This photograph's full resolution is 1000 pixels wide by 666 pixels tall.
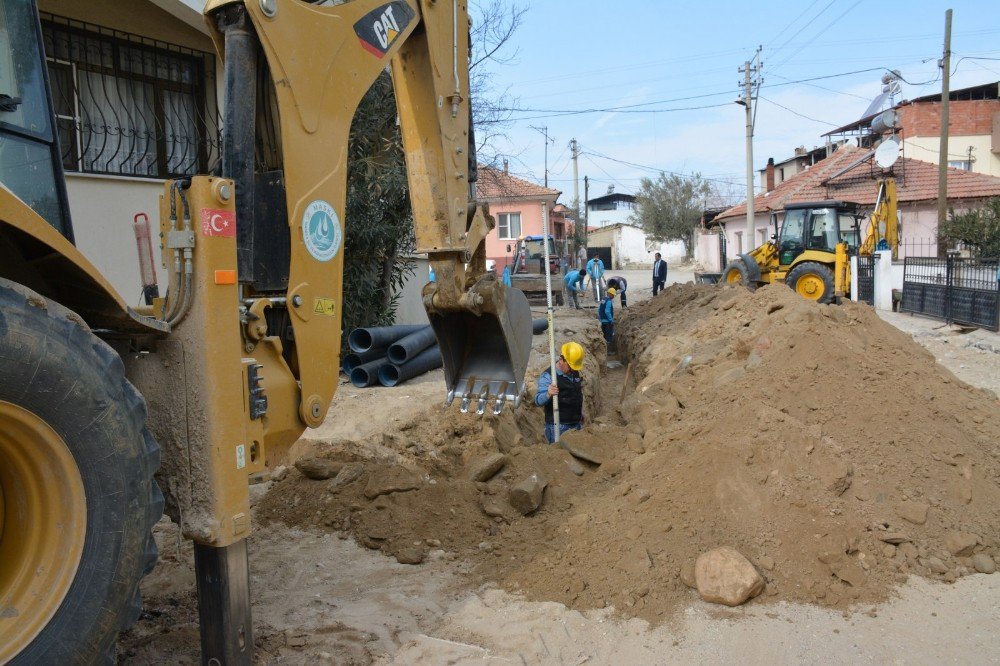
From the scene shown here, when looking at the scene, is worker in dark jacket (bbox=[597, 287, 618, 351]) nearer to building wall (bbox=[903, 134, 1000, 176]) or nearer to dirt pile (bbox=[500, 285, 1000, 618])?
dirt pile (bbox=[500, 285, 1000, 618])

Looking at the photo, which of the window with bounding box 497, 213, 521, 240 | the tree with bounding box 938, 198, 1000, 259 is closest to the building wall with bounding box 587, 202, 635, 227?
the window with bounding box 497, 213, 521, 240

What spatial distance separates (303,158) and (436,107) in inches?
63.2

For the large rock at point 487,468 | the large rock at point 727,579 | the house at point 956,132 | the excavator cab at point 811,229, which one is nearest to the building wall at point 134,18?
the large rock at point 487,468

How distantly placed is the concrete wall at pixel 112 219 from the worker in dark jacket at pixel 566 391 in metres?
4.16

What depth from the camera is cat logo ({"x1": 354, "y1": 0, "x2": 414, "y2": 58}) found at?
3823 mm

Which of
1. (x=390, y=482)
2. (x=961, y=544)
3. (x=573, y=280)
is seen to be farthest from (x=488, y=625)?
(x=573, y=280)

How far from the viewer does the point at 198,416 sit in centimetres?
294

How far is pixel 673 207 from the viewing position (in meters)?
58.4

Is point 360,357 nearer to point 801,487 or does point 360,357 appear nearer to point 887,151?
point 801,487

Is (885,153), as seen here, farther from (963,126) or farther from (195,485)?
(195,485)

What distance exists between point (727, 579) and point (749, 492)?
2.66 feet

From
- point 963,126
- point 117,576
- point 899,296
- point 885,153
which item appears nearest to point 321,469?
point 117,576

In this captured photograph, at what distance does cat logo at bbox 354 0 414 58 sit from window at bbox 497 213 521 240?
128 feet

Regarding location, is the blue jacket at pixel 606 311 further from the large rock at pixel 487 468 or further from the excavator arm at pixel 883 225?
the large rock at pixel 487 468
